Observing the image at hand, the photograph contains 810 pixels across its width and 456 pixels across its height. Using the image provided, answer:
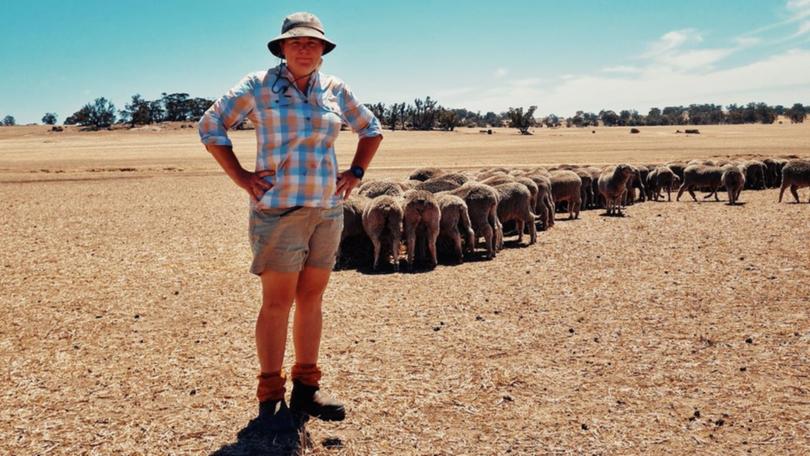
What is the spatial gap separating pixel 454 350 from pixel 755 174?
78.4 ft

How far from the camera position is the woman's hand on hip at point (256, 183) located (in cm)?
438

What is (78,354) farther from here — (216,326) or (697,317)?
(697,317)

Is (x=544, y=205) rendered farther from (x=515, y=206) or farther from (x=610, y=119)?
(x=610, y=119)

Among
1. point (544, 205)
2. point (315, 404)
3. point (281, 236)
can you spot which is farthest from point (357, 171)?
point (544, 205)

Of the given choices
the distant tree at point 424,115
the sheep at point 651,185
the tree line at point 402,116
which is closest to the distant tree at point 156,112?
the tree line at point 402,116

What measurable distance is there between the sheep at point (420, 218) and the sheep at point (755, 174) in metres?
19.6

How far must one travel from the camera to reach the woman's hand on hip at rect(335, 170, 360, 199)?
482 cm

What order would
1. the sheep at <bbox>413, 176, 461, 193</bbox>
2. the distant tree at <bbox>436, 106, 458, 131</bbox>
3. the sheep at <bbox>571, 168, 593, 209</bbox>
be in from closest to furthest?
the sheep at <bbox>413, 176, 461, 193</bbox>
the sheep at <bbox>571, 168, 593, 209</bbox>
the distant tree at <bbox>436, 106, 458, 131</bbox>

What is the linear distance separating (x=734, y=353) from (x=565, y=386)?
211cm

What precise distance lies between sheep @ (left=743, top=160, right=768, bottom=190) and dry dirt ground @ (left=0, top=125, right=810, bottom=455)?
1315cm

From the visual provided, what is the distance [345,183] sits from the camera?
15.9 ft

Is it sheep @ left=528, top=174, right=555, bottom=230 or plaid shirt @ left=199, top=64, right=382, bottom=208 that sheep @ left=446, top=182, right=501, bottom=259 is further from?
plaid shirt @ left=199, top=64, right=382, bottom=208

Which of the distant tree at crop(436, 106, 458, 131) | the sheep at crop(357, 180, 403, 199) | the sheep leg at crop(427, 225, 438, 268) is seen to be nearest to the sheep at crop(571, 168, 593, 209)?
the sheep at crop(357, 180, 403, 199)

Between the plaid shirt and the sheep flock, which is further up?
the plaid shirt
